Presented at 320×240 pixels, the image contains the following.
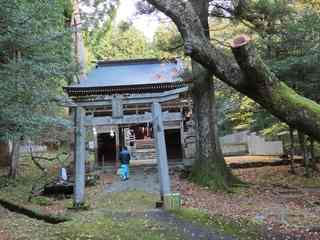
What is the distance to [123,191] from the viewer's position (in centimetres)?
1377

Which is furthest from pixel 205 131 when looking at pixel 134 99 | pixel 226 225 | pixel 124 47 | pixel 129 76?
pixel 124 47

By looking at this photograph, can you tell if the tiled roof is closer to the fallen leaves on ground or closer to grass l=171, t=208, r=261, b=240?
the fallen leaves on ground

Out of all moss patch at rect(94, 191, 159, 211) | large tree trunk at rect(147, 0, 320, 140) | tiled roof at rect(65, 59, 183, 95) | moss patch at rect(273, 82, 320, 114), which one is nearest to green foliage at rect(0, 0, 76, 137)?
moss patch at rect(94, 191, 159, 211)

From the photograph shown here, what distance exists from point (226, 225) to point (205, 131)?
24.2 feet

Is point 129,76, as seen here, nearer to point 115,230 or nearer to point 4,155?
point 4,155

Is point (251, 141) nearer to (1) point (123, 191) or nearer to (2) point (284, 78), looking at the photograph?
(2) point (284, 78)

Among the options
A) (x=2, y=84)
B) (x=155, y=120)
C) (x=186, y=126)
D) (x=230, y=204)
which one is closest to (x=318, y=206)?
(x=230, y=204)

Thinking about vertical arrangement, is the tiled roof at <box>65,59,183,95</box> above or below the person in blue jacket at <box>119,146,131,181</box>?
above

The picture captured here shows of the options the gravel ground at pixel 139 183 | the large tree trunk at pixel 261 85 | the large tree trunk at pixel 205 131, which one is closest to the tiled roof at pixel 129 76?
the large tree trunk at pixel 205 131

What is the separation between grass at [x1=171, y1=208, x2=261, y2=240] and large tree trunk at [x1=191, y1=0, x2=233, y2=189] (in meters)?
5.46

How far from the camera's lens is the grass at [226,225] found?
7495 mm

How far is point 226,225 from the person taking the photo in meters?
8.12

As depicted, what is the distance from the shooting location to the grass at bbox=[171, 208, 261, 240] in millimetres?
7495

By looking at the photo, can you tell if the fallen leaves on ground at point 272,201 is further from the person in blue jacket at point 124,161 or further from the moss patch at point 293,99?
the moss patch at point 293,99
